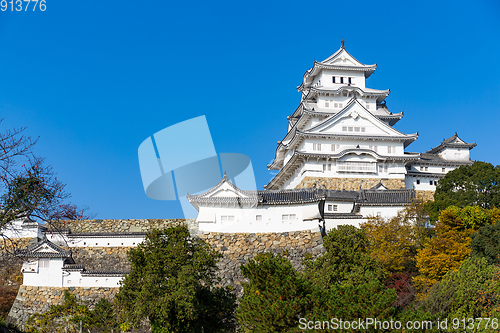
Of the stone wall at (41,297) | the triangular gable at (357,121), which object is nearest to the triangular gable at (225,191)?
the stone wall at (41,297)

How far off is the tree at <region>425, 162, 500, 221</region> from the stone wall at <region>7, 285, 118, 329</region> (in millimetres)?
16354

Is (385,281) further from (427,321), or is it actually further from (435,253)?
(427,321)

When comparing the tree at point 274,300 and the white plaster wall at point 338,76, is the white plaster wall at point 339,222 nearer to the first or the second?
the tree at point 274,300

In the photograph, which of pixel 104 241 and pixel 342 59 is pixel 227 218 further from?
pixel 342 59

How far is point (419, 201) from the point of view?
27.4m

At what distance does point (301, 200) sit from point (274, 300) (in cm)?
1275

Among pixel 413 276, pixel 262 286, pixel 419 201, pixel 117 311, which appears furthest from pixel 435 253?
pixel 117 311

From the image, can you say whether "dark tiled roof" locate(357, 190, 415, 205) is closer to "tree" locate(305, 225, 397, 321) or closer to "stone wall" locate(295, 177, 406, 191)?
"stone wall" locate(295, 177, 406, 191)

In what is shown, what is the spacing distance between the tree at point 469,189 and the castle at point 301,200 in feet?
8.60

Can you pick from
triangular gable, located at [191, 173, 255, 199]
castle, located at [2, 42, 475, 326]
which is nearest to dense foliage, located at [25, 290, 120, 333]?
castle, located at [2, 42, 475, 326]

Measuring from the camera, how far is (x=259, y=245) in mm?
25750

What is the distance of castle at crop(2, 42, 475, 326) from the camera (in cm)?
2425

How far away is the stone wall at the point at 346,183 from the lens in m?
36.6

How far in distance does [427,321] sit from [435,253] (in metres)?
7.80
